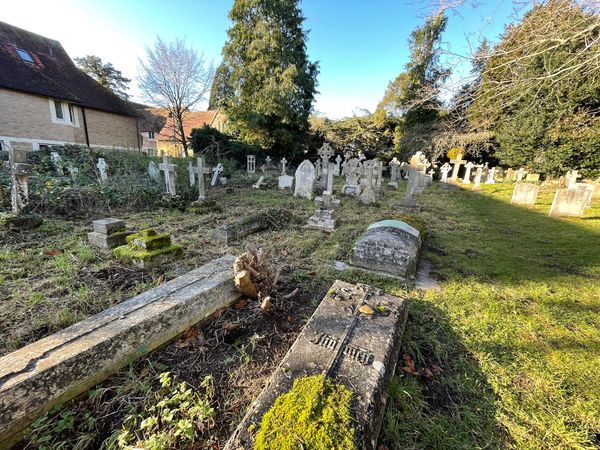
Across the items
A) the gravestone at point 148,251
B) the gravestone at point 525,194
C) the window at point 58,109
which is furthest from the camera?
the window at point 58,109

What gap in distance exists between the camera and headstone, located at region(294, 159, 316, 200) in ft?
32.2

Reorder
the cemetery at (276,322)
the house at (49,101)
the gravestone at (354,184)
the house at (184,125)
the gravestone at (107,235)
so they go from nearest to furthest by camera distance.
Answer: the cemetery at (276,322) < the gravestone at (107,235) < the gravestone at (354,184) < the house at (49,101) < the house at (184,125)

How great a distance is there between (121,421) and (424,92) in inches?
217

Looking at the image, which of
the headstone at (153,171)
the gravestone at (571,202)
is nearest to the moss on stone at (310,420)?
the gravestone at (571,202)

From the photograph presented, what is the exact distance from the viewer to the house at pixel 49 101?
12.8m

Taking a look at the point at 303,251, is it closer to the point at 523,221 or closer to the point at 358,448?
the point at 358,448

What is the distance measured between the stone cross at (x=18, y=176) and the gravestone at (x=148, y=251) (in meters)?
3.53

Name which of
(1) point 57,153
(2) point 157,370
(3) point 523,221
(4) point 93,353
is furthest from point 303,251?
(1) point 57,153

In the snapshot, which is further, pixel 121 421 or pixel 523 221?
pixel 523 221

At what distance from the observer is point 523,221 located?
712cm

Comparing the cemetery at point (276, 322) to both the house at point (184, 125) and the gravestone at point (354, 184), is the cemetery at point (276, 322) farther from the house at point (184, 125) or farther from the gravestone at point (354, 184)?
the house at point (184, 125)

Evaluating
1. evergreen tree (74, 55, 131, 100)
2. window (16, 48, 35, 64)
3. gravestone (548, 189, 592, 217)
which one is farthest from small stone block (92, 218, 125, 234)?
evergreen tree (74, 55, 131, 100)

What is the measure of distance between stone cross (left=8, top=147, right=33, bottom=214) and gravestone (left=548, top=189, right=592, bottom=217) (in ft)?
43.9

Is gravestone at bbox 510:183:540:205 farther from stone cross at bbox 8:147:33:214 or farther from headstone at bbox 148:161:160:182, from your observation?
stone cross at bbox 8:147:33:214
